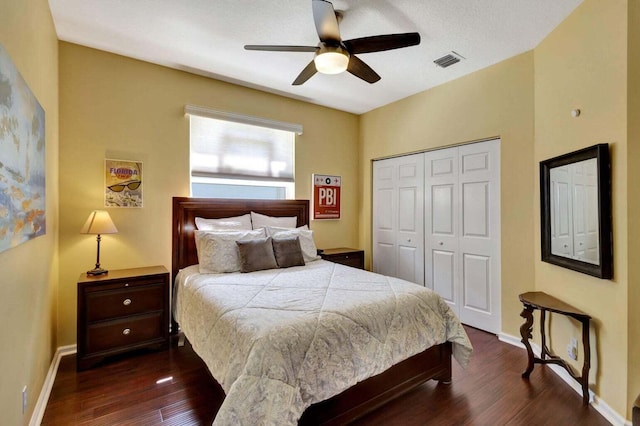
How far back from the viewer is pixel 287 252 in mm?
3123

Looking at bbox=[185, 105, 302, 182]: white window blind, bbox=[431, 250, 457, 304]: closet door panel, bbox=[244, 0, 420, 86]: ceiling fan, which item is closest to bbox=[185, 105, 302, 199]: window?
bbox=[185, 105, 302, 182]: white window blind

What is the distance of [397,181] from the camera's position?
426 cm

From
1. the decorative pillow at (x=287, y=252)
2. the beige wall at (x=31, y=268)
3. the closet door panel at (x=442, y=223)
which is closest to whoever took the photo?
the beige wall at (x=31, y=268)

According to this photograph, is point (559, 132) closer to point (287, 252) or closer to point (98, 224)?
point (287, 252)

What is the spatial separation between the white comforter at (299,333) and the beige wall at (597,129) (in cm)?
87

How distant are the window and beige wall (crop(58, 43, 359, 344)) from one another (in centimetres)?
14

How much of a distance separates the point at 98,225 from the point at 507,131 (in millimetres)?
4026

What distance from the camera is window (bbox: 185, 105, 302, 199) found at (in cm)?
347

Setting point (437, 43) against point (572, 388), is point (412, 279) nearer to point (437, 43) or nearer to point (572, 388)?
point (572, 388)

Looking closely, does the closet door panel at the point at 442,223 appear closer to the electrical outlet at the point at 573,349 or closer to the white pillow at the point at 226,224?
the electrical outlet at the point at 573,349

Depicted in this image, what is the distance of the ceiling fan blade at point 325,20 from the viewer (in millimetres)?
1837

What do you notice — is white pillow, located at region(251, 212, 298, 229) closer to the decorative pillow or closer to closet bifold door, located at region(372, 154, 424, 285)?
the decorative pillow

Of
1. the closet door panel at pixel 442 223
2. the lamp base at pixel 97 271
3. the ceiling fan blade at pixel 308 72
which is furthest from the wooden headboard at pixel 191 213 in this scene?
the closet door panel at pixel 442 223

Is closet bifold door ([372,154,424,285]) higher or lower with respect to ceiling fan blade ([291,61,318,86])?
lower
